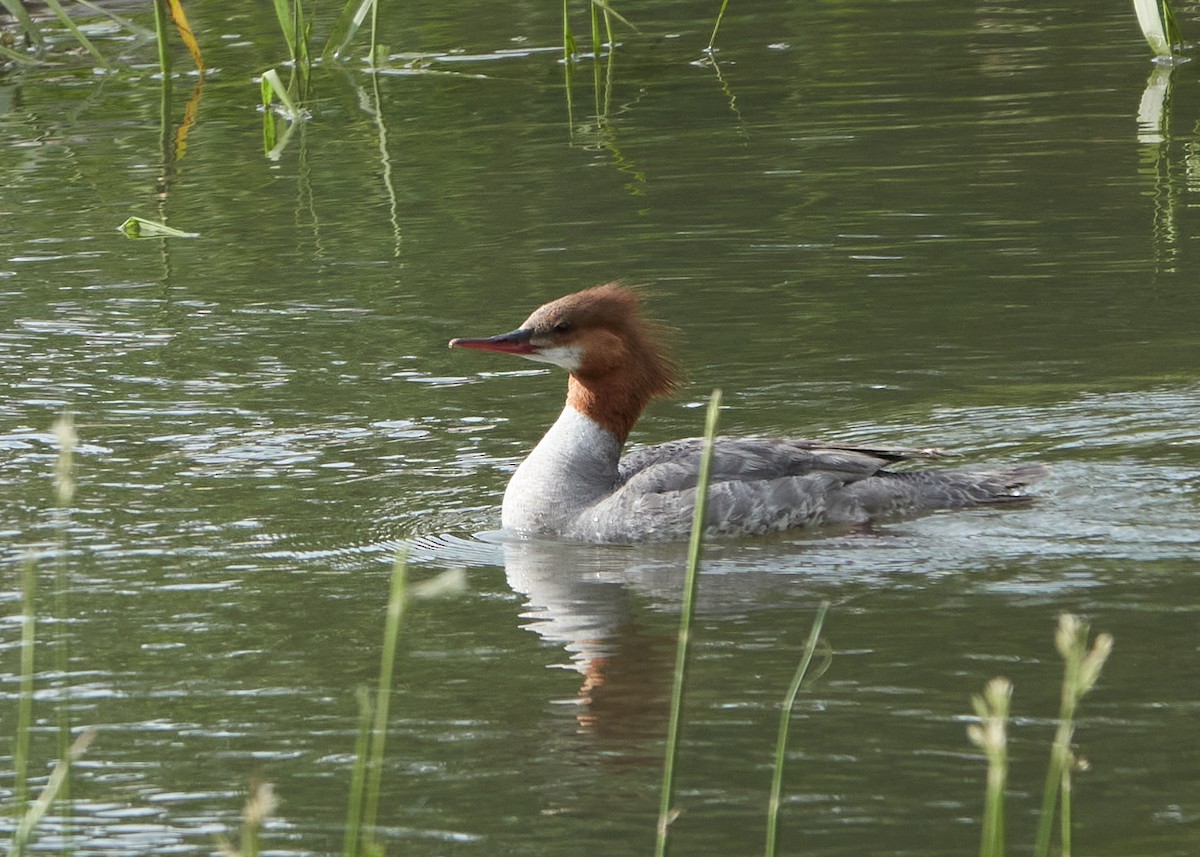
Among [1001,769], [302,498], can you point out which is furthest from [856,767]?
[302,498]

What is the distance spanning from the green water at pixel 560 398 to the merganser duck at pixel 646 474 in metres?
0.18

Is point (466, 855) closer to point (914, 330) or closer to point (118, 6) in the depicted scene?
point (914, 330)

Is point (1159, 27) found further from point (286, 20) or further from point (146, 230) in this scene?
point (146, 230)

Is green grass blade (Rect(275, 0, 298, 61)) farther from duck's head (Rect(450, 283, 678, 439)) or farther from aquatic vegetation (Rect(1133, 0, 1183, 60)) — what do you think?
aquatic vegetation (Rect(1133, 0, 1183, 60))

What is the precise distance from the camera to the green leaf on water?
11.2 m

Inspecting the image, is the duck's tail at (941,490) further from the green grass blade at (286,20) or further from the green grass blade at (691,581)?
the green grass blade at (286,20)

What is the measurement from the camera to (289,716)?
20.5ft

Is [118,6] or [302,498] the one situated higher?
[118,6]

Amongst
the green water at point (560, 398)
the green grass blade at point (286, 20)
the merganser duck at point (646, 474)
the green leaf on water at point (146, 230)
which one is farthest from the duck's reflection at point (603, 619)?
the green grass blade at point (286, 20)

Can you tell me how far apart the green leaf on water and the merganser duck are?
3.32 metres

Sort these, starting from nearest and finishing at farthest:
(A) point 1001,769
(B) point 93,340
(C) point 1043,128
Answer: (A) point 1001,769 → (B) point 93,340 → (C) point 1043,128

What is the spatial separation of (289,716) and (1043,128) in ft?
31.9

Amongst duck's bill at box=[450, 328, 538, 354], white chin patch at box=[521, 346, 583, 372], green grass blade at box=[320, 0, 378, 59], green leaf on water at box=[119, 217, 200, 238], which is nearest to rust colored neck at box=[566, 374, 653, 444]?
white chin patch at box=[521, 346, 583, 372]

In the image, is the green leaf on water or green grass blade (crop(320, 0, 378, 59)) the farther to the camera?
green grass blade (crop(320, 0, 378, 59))
